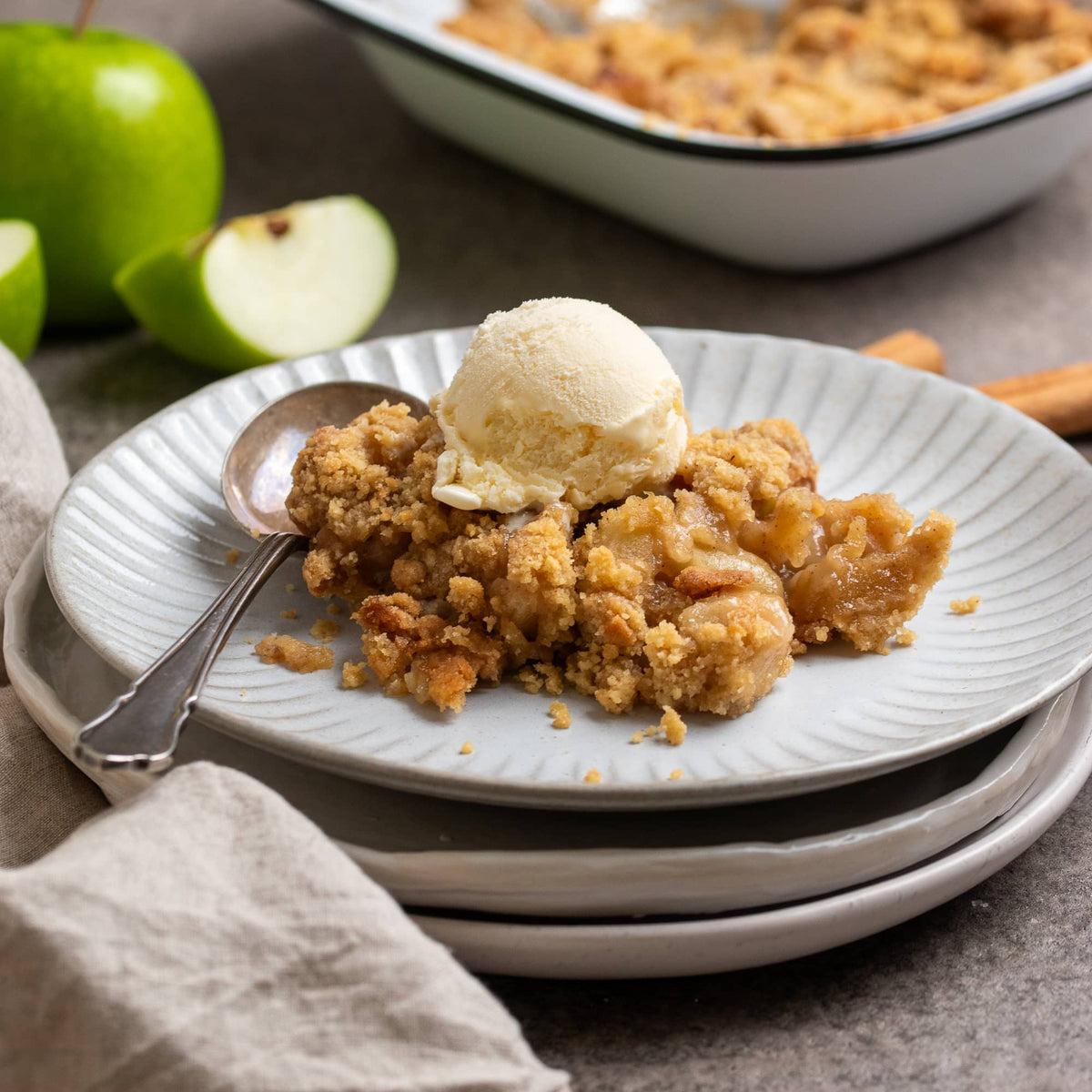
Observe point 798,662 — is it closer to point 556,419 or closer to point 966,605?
point 966,605

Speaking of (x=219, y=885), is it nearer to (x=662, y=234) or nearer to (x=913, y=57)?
(x=662, y=234)

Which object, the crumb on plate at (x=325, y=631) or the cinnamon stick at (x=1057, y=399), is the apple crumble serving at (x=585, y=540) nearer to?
the crumb on plate at (x=325, y=631)

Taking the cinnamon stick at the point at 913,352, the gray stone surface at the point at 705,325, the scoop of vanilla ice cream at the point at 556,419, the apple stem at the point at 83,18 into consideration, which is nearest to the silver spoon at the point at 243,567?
the scoop of vanilla ice cream at the point at 556,419

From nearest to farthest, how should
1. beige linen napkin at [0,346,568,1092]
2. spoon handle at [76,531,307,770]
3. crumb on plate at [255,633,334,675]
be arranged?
1. beige linen napkin at [0,346,568,1092]
2. spoon handle at [76,531,307,770]
3. crumb on plate at [255,633,334,675]

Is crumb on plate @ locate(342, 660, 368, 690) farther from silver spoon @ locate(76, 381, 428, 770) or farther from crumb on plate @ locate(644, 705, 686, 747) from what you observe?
crumb on plate @ locate(644, 705, 686, 747)

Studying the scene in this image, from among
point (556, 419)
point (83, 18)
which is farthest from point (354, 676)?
point (83, 18)

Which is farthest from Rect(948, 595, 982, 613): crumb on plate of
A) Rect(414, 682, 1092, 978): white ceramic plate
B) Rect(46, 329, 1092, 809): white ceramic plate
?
Rect(414, 682, 1092, 978): white ceramic plate
